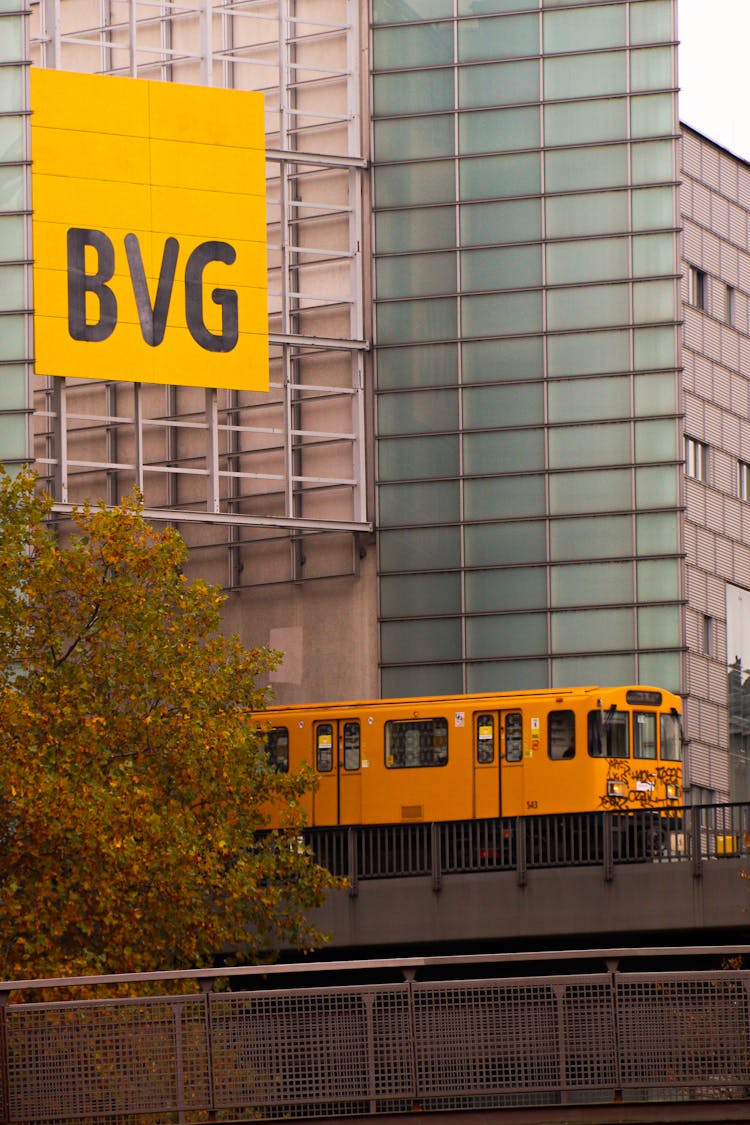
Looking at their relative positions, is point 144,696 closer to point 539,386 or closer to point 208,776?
point 208,776

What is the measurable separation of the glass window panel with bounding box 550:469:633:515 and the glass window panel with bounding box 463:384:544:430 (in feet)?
5.77

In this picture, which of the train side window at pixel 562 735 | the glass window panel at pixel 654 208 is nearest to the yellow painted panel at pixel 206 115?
the glass window panel at pixel 654 208

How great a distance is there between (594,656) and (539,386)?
7.26 m

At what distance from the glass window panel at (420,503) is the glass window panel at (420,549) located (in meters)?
0.29

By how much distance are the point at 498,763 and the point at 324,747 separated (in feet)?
12.3

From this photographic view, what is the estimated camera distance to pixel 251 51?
6719 centimetres

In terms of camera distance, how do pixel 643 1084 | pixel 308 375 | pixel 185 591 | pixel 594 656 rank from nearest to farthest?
pixel 643 1084 < pixel 185 591 < pixel 594 656 < pixel 308 375

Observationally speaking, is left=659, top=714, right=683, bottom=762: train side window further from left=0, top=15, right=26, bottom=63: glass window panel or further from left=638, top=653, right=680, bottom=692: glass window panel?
left=0, top=15, right=26, bottom=63: glass window panel

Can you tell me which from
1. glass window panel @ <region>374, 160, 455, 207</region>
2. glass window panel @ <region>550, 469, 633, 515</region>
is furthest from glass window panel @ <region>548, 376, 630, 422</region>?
glass window panel @ <region>374, 160, 455, 207</region>

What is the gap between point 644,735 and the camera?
43938 mm

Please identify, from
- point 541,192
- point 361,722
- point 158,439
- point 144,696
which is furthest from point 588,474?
point 144,696

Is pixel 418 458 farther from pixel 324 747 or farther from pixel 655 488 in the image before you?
pixel 324 747

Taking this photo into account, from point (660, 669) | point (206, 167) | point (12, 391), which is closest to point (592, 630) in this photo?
point (660, 669)

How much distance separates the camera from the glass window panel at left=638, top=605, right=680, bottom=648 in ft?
200
